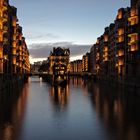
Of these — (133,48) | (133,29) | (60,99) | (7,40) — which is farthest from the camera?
(7,40)

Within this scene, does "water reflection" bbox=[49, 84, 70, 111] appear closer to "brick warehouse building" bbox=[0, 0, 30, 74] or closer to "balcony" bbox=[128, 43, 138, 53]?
"brick warehouse building" bbox=[0, 0, 30, 74]

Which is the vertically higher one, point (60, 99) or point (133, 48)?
point (133, 48)

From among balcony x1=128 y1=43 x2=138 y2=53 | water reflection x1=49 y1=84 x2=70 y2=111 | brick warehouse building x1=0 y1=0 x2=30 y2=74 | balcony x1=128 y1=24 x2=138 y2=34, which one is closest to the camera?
water reflection x1=49 y1=84 x2=70 y2=111

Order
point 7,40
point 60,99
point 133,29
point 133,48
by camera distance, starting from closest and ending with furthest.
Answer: point 60,99 → point 133,29 → point 133,48 → point 7,40

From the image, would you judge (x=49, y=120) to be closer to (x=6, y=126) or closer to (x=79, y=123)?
(x=79, y=123)

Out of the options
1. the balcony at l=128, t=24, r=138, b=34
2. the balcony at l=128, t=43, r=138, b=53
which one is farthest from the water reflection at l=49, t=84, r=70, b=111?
the balcony at l=128, t=24, r=138, b=34

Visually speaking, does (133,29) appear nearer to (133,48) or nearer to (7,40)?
(133,48)

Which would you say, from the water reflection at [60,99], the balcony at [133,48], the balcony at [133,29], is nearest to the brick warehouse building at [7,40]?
the water reflection at [60,99]

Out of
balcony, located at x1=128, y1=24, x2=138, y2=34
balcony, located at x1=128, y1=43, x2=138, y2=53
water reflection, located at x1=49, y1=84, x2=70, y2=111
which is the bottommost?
water reflection, located at x1=49, y1=84, x2=70, y2=111

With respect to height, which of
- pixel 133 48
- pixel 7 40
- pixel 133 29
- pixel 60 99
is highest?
pixel 133 29

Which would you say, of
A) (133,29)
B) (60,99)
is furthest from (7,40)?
(60,99)

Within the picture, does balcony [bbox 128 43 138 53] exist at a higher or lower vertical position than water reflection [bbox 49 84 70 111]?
higher

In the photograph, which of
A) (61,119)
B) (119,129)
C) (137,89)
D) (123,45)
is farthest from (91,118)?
(123,45)

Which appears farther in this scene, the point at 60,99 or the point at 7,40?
the point at 7,40
